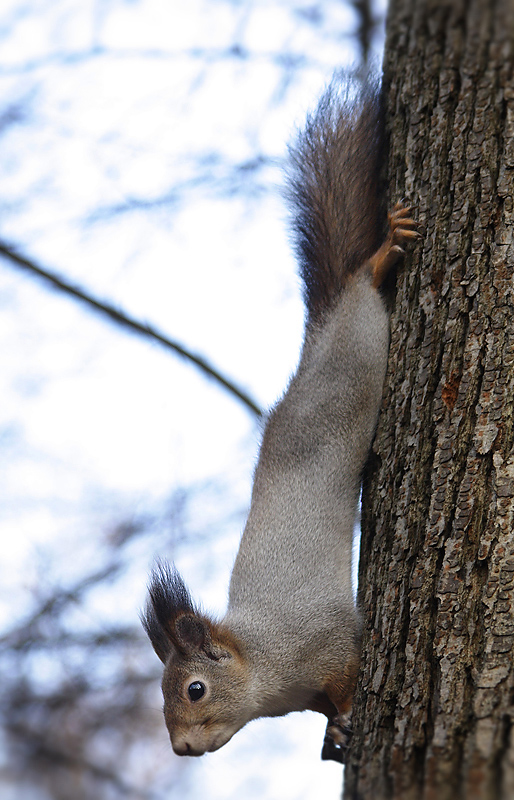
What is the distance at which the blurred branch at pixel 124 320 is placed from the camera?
14.0ft

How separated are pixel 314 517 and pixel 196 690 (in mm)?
945

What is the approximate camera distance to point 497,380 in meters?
2.18

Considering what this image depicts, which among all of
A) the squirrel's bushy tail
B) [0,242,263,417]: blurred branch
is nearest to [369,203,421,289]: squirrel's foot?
the squirrel's bushy tail

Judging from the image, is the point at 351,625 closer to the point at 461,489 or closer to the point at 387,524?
the point at 387,524

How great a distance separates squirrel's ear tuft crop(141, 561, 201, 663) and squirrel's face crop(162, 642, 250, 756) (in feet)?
0.54

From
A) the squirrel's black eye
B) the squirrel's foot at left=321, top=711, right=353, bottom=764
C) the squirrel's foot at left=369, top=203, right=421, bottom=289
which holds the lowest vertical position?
the squirrel's foot at left=321, top=711, right=353, bottom=764

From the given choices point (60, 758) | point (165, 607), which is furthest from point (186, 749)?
point (60, 758)

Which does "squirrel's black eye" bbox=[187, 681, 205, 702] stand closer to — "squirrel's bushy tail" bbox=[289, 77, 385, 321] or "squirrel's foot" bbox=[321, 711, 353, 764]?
"squirrel's foot" bbox=[321, 711, 353, 764]

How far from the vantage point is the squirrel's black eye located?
3.09m

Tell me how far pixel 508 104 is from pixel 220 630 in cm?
239

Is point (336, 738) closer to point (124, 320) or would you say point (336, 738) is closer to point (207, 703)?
point (207, 703)

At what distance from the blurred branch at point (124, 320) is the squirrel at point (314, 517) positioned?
1.14 m

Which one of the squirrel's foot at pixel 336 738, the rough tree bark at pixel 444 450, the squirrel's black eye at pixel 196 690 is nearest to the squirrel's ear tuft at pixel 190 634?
the squirrel's black eye at pixel 196 690

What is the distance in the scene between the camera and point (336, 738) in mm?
2699
